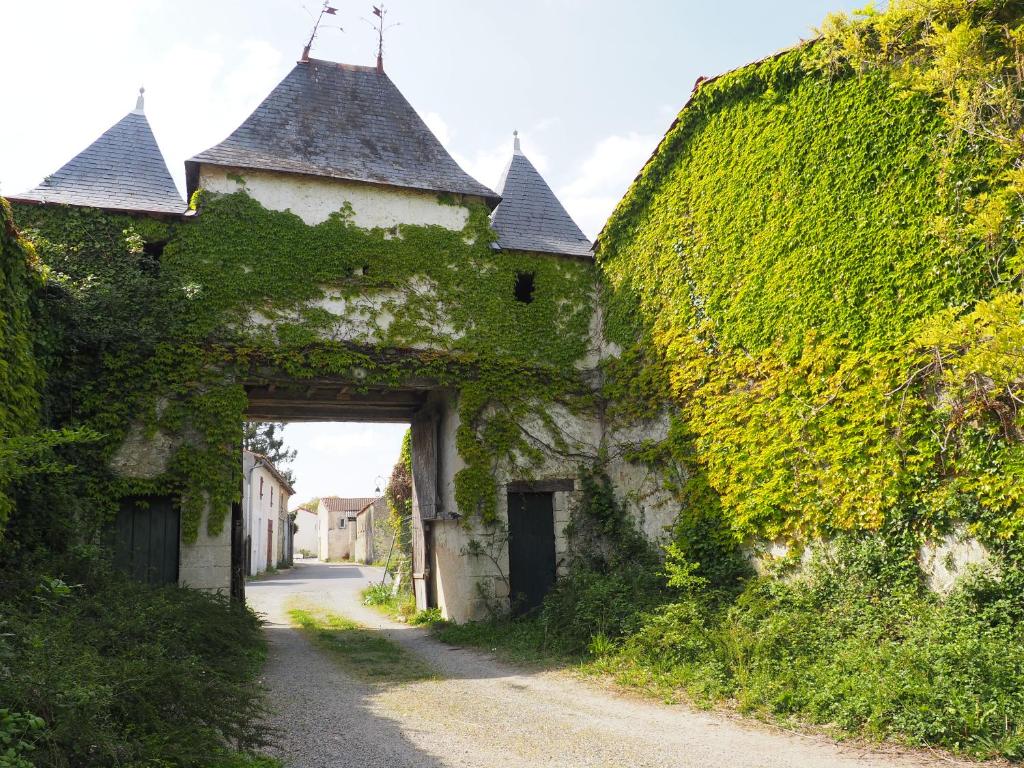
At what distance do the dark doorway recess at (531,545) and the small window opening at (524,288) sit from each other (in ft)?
10.8

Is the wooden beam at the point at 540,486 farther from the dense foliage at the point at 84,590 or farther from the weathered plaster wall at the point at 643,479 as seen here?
the dense foliage at the point at 84,590

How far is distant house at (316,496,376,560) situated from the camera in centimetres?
4800

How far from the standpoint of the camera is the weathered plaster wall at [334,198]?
428 inches

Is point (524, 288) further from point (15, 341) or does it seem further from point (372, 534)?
point (372, 534)

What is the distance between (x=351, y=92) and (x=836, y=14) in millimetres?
8722

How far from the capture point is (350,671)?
7.96 meters

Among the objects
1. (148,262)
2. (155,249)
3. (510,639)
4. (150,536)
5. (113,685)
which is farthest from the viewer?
(155,249)

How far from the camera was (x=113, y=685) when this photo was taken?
3.77 metres

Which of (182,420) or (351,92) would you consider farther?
(351,92)

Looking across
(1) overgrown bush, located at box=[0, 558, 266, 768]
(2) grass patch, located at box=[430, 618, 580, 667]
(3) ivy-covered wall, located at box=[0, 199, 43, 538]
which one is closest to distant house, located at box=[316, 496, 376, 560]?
(2) grass patch, located at box=[430, 618, 580, 667]

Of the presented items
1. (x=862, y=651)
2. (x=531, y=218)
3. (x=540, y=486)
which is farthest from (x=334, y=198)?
(x=862, y=651)

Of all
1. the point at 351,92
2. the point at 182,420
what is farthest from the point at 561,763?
the point at 351,92

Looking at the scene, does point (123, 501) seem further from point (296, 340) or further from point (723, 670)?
point (723, 670)

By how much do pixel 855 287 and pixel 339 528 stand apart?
45241 mm
